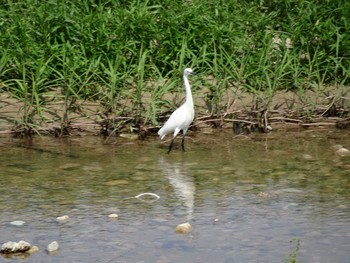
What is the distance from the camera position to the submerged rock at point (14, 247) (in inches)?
253

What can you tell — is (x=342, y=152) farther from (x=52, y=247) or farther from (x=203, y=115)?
(x=52, y=247)

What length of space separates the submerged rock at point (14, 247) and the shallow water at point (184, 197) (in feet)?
0.25

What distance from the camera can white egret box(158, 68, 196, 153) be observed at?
9242mm

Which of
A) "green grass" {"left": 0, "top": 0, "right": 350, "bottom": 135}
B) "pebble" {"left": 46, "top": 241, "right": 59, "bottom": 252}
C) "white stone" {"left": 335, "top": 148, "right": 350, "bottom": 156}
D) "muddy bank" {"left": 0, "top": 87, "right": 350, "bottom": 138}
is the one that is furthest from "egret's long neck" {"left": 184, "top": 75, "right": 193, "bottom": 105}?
"pebble" {"left": 46, "top": 241, "right": 59, "bottom": 252}

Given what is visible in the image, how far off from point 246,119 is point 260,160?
110 centimetres

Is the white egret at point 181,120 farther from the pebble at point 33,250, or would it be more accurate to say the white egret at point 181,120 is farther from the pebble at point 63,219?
the pebble at point 33,250

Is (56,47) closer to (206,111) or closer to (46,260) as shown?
(206,111)

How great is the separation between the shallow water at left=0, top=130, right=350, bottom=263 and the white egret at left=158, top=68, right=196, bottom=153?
0.57 feet

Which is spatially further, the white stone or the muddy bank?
the muddy bank

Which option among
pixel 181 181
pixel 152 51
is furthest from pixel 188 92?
pixel 181 181

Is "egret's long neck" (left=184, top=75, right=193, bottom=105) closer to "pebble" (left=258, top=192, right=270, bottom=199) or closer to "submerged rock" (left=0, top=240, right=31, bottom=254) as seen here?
"pebble" (left=258, top=192, right=270, bottom=199)

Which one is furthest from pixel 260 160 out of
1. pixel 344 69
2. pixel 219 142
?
pixel 344 69

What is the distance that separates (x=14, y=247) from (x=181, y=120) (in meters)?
3.10

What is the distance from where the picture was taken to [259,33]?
425 inches
